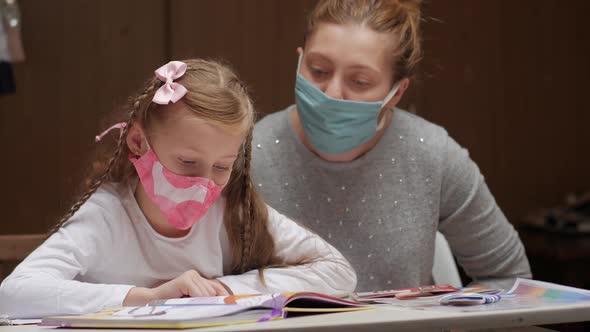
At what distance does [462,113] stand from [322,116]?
249cm

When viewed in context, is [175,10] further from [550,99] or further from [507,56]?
[550,99]

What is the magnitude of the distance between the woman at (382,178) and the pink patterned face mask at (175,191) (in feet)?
1.79

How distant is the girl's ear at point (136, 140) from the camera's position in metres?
1.51

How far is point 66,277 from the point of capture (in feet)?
4.69

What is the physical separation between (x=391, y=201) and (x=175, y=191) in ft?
2.43

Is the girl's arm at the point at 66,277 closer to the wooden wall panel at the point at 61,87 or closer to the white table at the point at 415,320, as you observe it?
the white table at the point at 415,320

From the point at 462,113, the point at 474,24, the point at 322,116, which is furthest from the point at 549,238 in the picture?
the point at 322,116

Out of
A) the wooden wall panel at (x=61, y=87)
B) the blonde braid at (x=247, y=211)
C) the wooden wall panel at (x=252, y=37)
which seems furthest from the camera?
the wooden wall panel at (x=252, y=37)

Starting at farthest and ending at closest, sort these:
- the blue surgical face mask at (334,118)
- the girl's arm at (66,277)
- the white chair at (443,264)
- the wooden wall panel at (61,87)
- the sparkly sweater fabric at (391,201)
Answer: the wooden wall panel at (61,87) < the white chair at (443,264) < the sparkly sweater fabric at (391,201) < the blue surgical face mask at (334,118) < the girl's arm at (66,277)

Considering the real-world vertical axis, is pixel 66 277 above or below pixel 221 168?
below

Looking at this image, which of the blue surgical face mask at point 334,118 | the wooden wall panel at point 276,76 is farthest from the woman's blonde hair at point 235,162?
the wooden wall panel at point 276,76

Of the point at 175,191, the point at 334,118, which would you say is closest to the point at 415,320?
the point at 175,191

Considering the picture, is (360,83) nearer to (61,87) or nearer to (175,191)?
(175,191)

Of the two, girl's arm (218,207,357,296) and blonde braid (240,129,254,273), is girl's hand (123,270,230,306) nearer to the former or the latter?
girl's arm (218,207,357,296)
